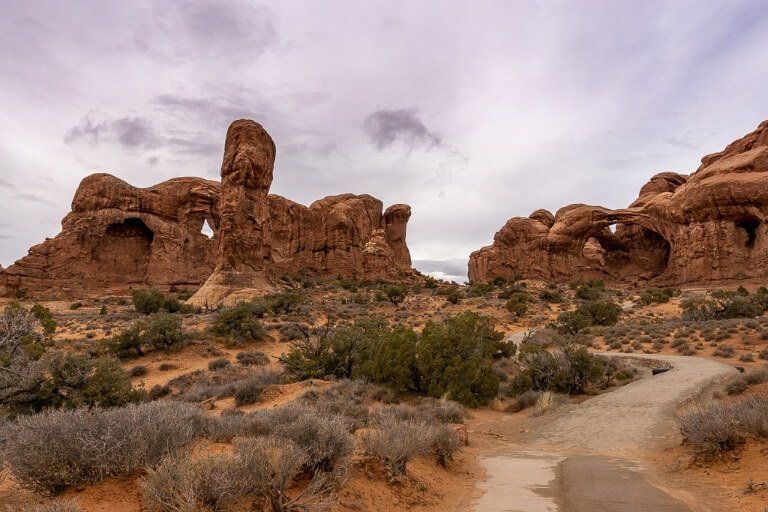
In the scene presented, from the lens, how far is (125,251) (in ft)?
148

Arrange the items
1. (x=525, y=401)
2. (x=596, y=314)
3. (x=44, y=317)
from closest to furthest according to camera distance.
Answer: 1. (x=525, y=401)
2. (x=44, y=317)
3. (x=596, y=314)

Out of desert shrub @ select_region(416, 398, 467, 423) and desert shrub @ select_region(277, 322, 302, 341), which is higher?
desert shrub @ select_region(277, 322, 302, 341)

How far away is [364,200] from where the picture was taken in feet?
205

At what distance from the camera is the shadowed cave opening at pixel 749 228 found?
40941 mm

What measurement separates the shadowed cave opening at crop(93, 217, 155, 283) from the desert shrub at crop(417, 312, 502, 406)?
4033 centimetres

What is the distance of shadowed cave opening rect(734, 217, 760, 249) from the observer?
40941 millimetres

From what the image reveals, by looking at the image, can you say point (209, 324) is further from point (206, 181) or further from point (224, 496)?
point (206, 181)

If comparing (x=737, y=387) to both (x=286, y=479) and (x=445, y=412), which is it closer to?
(x=445, y=412)

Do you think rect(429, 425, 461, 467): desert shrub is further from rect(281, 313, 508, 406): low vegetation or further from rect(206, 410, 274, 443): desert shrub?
rect(281, 313, 508, 406): low vegetation

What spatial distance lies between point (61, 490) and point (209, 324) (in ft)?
65.1

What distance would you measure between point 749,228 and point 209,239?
175 feet

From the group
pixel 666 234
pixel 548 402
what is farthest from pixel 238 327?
pixel 666 234

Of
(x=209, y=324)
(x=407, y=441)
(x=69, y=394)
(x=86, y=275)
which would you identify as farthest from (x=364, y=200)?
(x=407, y=441)

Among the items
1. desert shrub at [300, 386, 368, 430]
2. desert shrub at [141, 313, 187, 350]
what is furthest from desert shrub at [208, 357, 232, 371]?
desert shrub at [300, 386, 368, 430]
